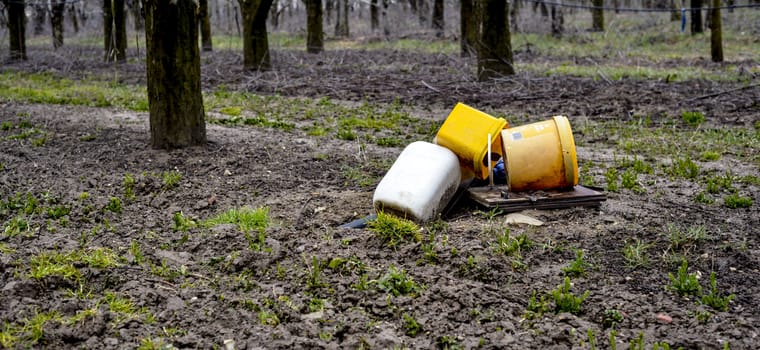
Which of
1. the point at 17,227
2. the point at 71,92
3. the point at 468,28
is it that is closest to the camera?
the point at 17,227

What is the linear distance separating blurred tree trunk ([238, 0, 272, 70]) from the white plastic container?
9.13 meters

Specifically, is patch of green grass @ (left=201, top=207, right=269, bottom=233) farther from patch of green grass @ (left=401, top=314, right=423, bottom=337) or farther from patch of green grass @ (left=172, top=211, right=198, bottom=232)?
patch of green grass @ (left=401, top=314, right=423, bottom=337)

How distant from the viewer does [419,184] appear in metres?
4.34

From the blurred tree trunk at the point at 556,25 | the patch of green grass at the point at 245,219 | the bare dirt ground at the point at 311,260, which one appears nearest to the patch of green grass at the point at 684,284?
the bare dirt ground at the point at 311,260

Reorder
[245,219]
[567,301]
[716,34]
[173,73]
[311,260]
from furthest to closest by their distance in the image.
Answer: [716,34] < [173,73] < [245,219] < [311,260] < [567,301]

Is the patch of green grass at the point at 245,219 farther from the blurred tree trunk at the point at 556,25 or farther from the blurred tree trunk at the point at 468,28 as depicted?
the blurred tree trunk at the point at 556,25

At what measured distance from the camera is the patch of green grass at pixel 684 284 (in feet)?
11.1

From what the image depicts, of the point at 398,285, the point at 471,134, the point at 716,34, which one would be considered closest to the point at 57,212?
the point at 398,285

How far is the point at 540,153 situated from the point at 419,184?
82 cm

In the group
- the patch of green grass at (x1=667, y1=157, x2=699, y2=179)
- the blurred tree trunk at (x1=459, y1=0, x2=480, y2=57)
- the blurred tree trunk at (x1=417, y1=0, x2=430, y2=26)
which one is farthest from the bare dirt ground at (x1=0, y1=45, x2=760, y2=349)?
the blurred tree trunk at (x1=417, y1=0, x2=430, y2=26)

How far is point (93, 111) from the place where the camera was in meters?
9.13

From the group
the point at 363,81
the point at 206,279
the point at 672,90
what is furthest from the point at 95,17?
the point at 206,279

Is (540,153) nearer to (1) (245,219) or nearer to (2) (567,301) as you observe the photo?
(2) (567,301)

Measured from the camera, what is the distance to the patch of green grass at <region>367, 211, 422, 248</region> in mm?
4023
